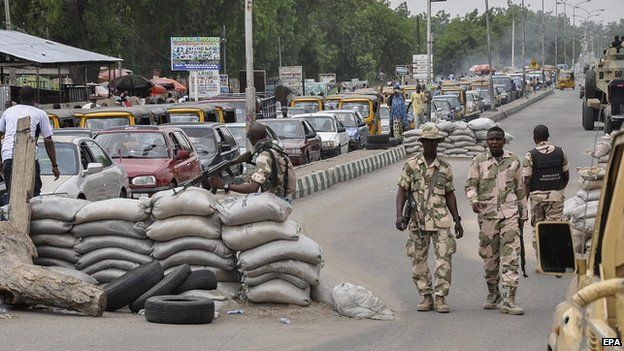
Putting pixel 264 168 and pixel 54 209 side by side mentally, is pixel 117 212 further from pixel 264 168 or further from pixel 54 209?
pixel 264 168

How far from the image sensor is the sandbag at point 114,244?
11953mm

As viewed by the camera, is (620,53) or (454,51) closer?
(620,53)

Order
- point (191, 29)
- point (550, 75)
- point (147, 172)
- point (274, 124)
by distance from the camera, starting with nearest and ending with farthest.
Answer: point (147, 172) → point (274, 124) → point (191, 29) → point (550, 75)

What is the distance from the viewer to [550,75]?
128 metres

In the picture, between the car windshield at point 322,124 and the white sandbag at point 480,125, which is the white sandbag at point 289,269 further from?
the white sandbag at point 480,125

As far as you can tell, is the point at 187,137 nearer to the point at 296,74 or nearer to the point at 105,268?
the point at 105,268

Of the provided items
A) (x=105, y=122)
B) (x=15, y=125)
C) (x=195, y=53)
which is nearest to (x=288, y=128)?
(x=105, y=122)

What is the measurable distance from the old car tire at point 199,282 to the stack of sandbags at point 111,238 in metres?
0.69

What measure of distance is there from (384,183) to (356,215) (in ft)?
22.0

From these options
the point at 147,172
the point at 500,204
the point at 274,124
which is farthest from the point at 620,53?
the point at 500,204

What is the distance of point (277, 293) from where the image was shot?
1147 cm

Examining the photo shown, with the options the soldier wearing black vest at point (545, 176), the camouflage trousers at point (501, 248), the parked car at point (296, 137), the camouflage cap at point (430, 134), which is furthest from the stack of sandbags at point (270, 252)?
the parked car at point (296, 137)

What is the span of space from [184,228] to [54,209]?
1.36 m

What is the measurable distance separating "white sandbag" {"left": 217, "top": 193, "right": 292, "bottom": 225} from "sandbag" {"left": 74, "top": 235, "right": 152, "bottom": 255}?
847 mm
